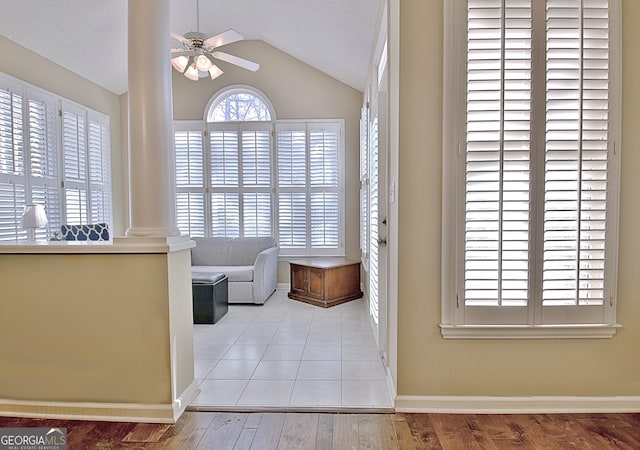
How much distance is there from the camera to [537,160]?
2.11 metres

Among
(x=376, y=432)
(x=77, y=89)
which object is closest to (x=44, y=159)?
(x=77, y=89)

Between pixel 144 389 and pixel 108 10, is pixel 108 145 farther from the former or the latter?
pixel 144 389

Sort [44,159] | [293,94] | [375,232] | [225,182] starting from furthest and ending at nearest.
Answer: [225,182] < [293,94] < [44,159] < [375,232]

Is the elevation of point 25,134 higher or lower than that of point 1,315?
higher

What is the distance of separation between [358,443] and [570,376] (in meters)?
1.31

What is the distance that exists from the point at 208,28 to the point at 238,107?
1072mm

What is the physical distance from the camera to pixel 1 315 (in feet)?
7.29

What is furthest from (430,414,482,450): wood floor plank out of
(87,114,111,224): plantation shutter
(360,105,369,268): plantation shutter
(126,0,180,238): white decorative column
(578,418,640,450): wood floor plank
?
(87,114,111,224): plantation shutter

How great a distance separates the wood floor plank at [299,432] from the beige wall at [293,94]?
3484 millimetres

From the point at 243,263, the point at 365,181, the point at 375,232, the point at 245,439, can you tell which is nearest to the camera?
the point at 245,439

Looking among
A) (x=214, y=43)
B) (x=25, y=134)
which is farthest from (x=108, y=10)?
(x=25, y=134)

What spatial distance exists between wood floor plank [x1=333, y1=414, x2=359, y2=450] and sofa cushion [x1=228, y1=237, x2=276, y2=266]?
3.35m

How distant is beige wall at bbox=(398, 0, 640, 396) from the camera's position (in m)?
2.14

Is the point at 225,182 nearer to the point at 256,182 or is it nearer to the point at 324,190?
the point at 256,182
